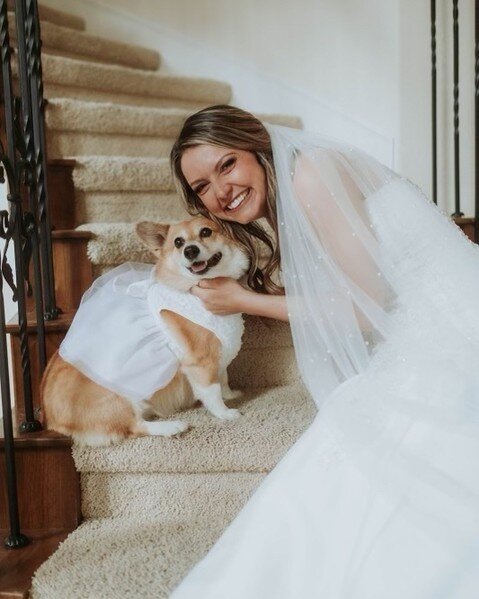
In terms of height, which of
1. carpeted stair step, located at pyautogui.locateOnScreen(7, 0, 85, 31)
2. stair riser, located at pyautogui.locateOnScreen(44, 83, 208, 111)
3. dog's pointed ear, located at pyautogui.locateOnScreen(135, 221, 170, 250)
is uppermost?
carpeted stair step, located at pyautogui.locateOnScreen(7, 0, 85, 31)

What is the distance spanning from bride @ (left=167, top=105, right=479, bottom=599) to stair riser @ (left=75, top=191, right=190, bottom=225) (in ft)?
1.97

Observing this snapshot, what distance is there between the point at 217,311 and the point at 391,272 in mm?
493

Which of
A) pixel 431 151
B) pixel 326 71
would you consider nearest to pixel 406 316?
pixel 431 151

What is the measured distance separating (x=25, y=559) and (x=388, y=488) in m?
0.82

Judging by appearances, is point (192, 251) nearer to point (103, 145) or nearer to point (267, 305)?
point (267, 305)

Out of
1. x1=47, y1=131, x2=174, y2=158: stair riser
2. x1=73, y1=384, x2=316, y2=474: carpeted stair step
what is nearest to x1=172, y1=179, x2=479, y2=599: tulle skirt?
x1=73, y1=384, x2=316, y2=474: carpeted stair step

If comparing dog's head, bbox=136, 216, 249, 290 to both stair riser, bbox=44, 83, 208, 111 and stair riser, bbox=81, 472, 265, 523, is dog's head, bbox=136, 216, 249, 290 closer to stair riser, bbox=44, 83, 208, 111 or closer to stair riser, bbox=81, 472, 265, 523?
stair riser, bbox=81, 472, 265, 523

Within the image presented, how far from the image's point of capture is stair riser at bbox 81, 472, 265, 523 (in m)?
1.45

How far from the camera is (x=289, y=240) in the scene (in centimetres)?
134

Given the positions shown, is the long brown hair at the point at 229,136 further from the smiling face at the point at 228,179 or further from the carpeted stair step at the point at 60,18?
the carpeted stair step at the point at 60,18

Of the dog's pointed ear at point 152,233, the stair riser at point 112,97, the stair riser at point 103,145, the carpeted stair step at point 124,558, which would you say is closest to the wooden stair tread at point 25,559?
the carpeted stair step at point 124,558

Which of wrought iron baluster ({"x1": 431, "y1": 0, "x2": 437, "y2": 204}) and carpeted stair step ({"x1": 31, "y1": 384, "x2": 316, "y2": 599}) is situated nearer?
carpeted stair step ({"x1": 31, "y1": 384, "x2": 316, "y2": 599})

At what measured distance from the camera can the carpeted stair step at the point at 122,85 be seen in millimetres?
2510

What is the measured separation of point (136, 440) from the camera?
1.46 metres
